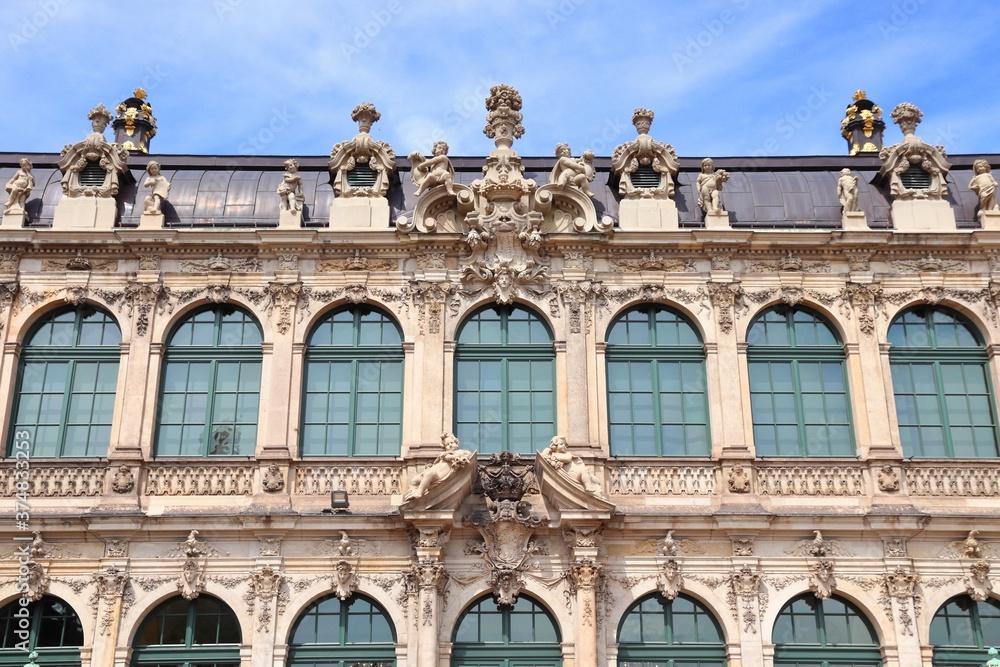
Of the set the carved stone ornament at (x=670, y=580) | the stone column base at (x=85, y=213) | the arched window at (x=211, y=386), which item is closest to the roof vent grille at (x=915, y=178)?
the carved stone ornament at (x=670, y=580)

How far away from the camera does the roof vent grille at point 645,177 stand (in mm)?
23266

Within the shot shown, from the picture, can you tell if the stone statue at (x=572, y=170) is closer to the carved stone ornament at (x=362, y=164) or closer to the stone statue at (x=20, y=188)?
the carved stone ornament at (x=362, y=164)

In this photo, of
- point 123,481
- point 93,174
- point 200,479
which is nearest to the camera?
point 123,481

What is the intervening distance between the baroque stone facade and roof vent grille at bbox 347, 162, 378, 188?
0.21 ft

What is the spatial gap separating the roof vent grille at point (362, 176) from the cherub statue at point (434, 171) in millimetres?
826

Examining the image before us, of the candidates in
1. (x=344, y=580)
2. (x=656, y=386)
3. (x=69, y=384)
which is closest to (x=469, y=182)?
(x=656, y=386)

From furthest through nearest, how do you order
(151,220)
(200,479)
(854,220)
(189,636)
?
(854,220) < (151,220) < (200,479) < (189,636)

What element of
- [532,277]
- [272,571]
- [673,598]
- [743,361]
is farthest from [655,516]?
[272,571]

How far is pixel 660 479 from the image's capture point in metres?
20.8

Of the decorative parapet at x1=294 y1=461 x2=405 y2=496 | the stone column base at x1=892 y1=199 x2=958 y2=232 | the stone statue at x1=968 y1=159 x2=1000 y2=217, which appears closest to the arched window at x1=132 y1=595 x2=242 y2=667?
the decorative parapet at x1=294 y1=461 x2=405 y2=496

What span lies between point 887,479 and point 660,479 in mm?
4009

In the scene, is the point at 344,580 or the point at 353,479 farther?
the point at 353,479

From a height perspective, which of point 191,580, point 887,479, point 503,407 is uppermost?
point 503,407

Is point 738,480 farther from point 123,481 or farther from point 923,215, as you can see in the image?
point 123,481
